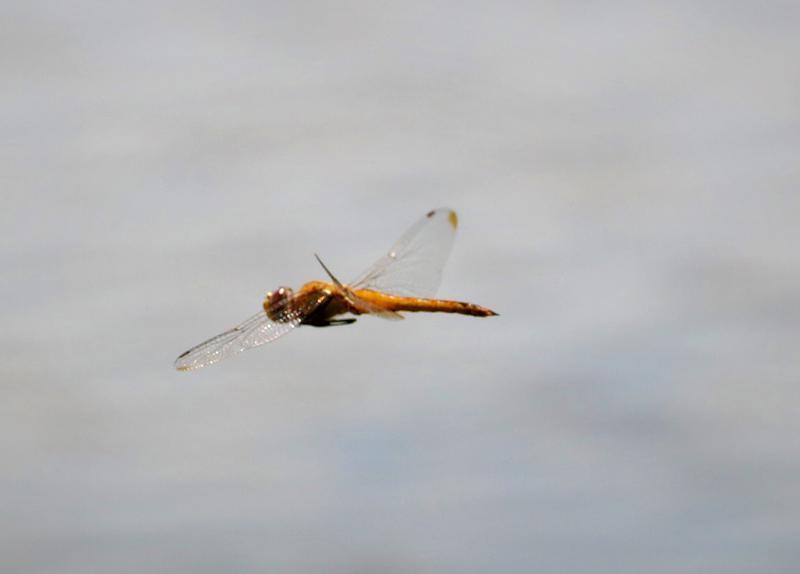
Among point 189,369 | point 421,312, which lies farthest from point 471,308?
A: point 189,369

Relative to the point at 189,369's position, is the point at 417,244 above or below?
above

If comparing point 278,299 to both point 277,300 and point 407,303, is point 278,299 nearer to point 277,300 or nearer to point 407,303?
point 277,300

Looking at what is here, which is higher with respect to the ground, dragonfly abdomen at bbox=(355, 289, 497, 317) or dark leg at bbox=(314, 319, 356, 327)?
dragonfly abdomen at bbox=(355, 289, 497, 317)

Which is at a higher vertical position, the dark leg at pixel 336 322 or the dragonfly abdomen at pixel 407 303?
the dragonfly abdomen at pixel 407 303

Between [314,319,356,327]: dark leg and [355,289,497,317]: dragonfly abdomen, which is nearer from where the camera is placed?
[314,319,356,327]: dark leg

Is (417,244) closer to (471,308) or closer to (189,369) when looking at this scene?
(471,308)

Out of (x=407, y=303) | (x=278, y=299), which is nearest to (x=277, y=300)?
(x=278, y=299)

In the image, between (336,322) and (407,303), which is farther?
(407,303)

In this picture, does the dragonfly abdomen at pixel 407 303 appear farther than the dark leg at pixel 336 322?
Yes
